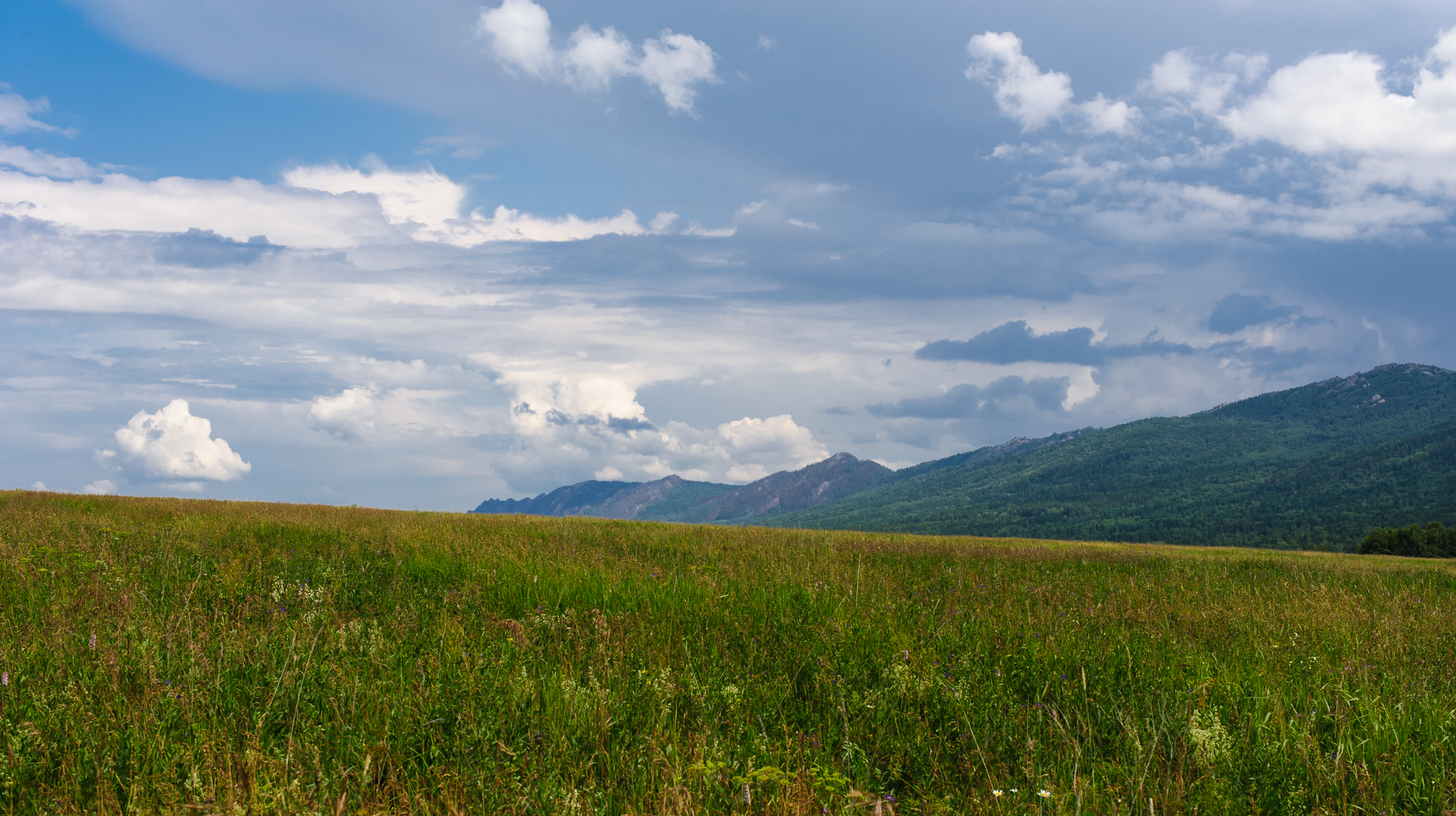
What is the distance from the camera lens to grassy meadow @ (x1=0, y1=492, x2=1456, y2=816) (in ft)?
10.5

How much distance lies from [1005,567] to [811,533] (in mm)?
10119

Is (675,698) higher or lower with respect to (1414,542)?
higher

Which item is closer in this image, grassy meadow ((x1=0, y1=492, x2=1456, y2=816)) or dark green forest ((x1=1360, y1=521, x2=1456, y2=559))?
grassy meadow ((x1=0, y1=492, x2=1456, y2=816))

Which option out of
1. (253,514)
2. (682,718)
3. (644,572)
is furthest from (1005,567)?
(253,514)

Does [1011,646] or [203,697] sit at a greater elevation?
[203,697]

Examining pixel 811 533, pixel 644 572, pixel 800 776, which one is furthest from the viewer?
pixel 811 533

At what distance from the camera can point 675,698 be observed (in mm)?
4297

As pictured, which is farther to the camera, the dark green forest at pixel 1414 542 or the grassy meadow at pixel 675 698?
the dark green forest at pixel 1414 542

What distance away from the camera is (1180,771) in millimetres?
3359

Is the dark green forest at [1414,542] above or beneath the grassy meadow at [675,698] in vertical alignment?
beneath

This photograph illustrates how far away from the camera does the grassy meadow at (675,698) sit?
3.21 meters

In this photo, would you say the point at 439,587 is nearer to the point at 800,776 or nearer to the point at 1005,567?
the point at 800,776

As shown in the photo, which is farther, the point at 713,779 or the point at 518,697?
the point at 518,697

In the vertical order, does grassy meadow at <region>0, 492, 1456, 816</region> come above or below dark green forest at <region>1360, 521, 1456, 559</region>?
above
